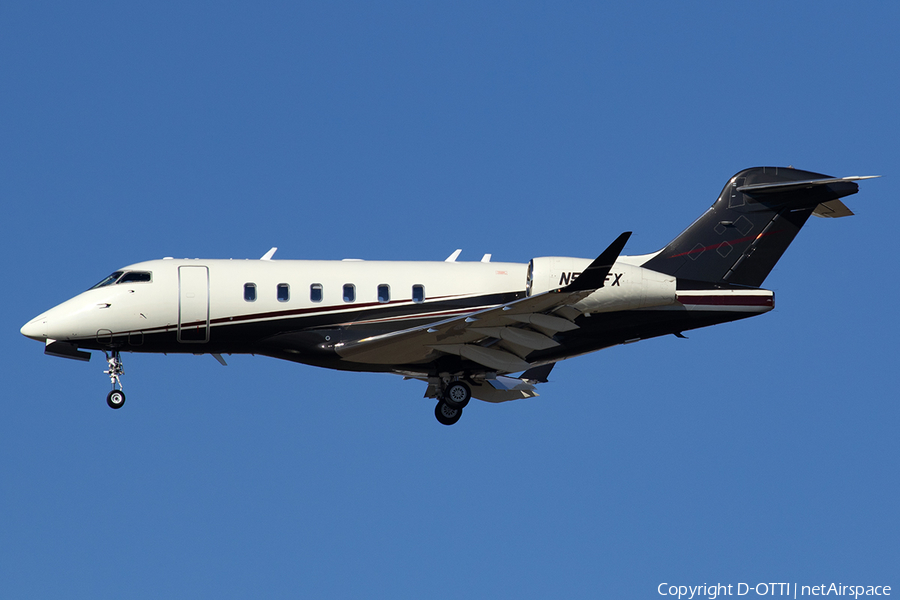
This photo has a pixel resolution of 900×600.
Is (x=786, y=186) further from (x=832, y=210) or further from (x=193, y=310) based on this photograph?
(x=193, y=310)

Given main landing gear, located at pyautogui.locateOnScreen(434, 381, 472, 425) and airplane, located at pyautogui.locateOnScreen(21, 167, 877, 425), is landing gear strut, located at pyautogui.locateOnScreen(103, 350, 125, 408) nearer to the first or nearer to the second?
airplane, located at pyautogui.locateOnScreen(21, 167, 877, 425)

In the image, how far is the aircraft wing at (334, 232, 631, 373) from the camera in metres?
19.0

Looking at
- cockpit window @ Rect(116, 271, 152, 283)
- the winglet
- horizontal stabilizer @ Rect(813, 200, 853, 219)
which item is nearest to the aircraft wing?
the winglet

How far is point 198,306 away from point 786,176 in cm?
1284

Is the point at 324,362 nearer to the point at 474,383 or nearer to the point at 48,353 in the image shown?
the point at 474,383

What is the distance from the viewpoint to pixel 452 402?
854 inches

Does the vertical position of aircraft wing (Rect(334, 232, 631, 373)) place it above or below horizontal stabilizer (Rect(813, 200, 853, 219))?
below

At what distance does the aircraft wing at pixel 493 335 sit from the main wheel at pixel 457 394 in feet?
2.48

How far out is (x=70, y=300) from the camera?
Result: 68.2 ft

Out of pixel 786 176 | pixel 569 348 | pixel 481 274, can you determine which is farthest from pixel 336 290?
pixel 786 176

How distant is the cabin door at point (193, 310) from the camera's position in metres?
20.5

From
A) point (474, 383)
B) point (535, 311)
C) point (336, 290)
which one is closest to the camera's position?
point (535, 311)

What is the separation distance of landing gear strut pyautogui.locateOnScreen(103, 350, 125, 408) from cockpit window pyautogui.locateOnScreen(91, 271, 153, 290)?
1419 mm

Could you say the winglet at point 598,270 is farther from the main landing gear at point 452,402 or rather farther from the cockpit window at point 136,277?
the cockpit window at point 136,277
